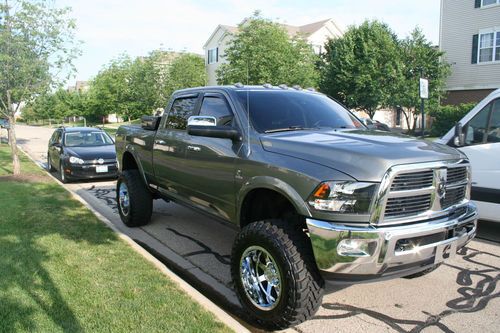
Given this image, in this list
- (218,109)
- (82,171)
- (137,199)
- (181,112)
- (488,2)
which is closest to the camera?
(218,109)

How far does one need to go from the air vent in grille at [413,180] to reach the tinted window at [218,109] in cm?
191

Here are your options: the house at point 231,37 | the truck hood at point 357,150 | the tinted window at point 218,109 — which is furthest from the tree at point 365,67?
the truck hood at point 357,150

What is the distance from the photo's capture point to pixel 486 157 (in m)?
5.85

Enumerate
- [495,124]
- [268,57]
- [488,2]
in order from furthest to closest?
[268,57] → [488,2] → [495,124]

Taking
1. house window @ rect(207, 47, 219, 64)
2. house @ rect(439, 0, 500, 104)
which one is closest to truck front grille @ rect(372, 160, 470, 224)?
house @ rect(439, 0, 500, 104)

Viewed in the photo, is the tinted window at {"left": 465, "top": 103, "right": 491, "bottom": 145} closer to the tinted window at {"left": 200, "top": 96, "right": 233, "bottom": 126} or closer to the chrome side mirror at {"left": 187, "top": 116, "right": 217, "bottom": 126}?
the tinted window at {"left": 200, "top": 96, "right": 233, "bottom": 126}

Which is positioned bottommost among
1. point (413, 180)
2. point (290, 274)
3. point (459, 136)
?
point (290, 274)

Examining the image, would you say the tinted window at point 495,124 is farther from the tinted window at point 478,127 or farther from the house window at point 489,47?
the house window at point 489,47

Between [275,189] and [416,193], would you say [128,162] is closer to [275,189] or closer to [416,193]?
[275,189]

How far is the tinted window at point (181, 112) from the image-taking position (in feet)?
17.9

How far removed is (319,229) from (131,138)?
4.33 meters

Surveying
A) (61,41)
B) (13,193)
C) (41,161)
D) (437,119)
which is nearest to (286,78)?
(437,119)

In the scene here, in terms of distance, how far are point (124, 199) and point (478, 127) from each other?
17.0 feet

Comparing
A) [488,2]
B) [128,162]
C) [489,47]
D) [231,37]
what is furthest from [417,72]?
[128,162]
